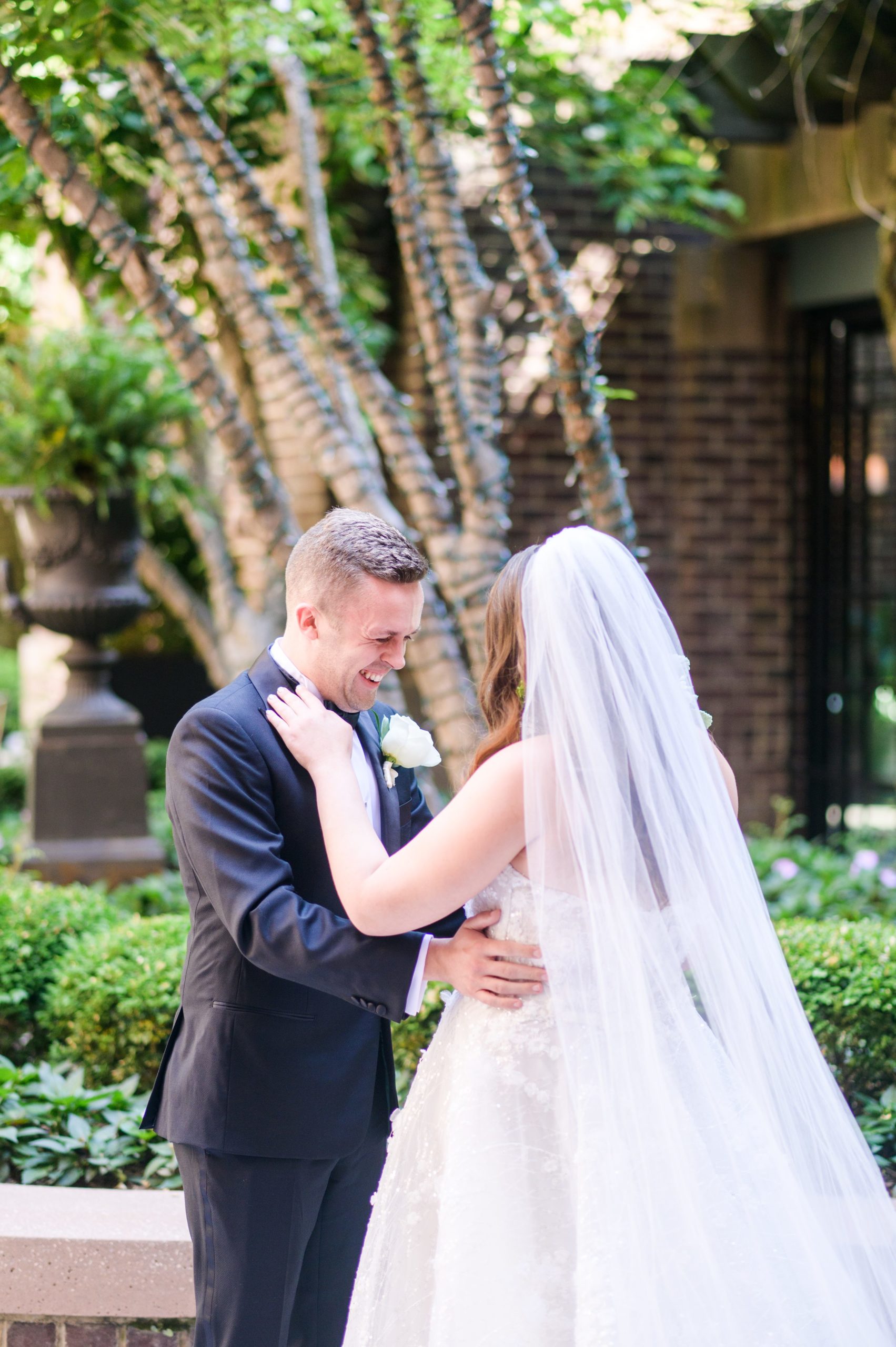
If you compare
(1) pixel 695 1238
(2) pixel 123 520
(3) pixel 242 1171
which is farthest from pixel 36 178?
(1) pixel 695 1238

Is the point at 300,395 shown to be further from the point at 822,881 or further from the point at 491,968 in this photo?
the point at 822,881

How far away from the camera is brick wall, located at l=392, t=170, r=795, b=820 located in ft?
26.1

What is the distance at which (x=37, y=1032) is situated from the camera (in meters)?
3.88

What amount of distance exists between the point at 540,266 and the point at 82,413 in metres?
2.75

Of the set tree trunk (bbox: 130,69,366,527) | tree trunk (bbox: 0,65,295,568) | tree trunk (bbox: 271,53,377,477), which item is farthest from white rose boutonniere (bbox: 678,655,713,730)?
tree trunk (bbox: 271,53,377,477)

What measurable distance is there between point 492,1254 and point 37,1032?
7.38ft

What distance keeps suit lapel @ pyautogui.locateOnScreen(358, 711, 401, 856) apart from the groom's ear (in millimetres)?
287

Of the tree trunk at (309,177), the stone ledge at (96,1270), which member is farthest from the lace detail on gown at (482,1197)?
the tree trunk at (309,177)

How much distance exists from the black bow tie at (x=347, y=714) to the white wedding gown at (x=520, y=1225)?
0.40 metres

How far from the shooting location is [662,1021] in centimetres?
210

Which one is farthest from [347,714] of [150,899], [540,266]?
[150,899]

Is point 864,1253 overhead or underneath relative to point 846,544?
underneath

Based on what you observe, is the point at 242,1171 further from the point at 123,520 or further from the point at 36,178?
the point at 123,520

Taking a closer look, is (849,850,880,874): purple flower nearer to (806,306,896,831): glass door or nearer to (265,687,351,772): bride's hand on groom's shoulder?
(806,306,896,831): glass door
